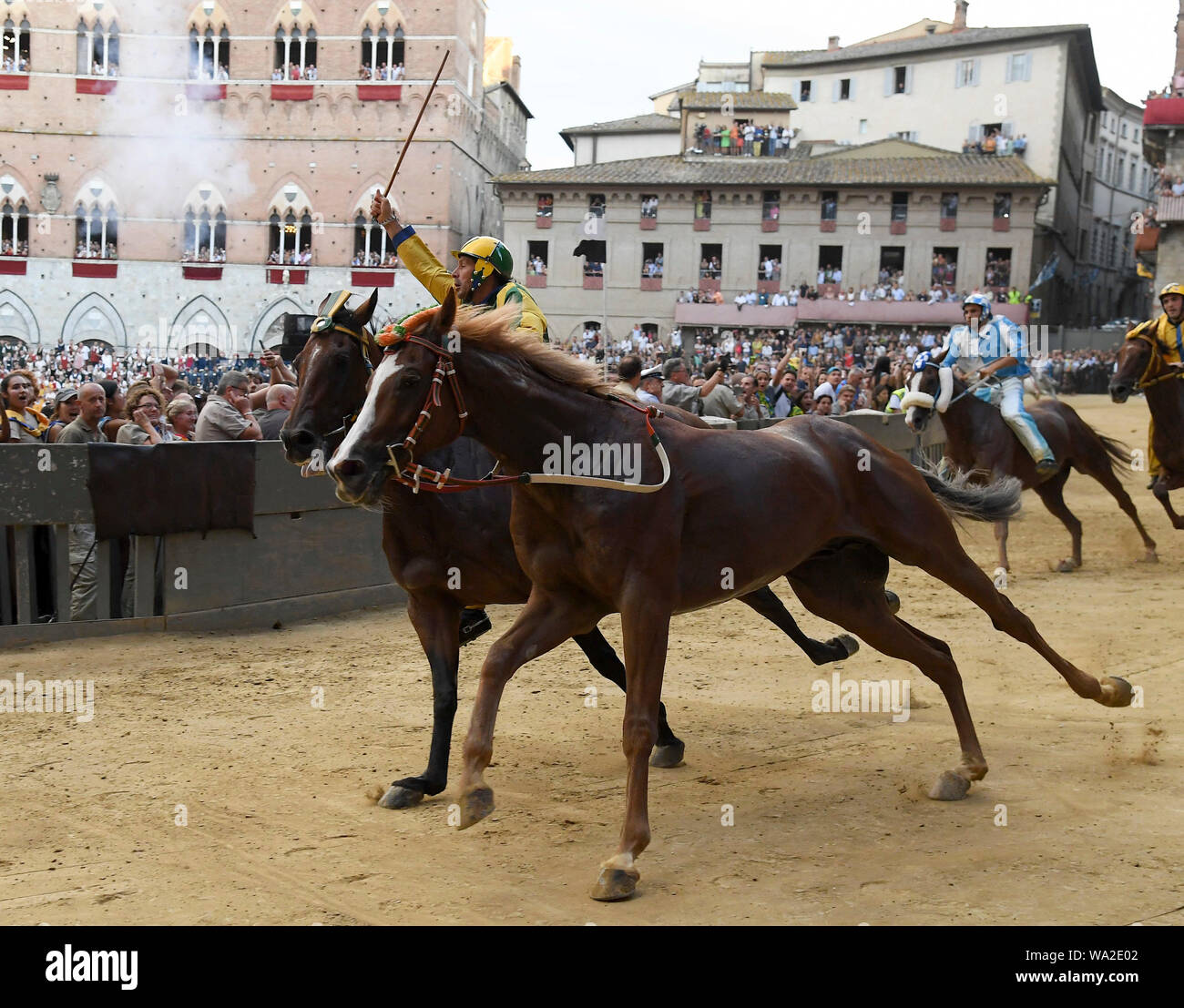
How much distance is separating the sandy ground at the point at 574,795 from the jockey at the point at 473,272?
2.49m

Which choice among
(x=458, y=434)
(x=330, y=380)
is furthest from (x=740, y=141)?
(x=458, y=434)

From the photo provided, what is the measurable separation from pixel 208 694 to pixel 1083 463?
33.6 feet

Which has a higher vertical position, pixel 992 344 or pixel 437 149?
pixel 437 149

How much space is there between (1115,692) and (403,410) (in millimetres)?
4241

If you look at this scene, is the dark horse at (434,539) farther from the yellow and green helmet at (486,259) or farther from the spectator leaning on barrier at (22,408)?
the spectator leaning on barrier at (22,408)

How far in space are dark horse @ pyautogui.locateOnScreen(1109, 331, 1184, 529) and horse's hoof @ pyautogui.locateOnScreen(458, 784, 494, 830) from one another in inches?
408

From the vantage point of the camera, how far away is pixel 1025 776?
245 inches

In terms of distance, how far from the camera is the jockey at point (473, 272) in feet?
21.0

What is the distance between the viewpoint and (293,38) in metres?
50.9

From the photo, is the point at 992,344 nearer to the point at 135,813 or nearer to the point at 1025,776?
the point at 1025,776

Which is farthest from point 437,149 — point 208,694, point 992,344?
point 208,694

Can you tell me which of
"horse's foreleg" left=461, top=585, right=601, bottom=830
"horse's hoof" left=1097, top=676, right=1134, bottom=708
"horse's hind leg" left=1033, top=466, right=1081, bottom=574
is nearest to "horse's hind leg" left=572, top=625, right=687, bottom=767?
"horse's foreleg" left=461, top=585, right=601, bottom=830

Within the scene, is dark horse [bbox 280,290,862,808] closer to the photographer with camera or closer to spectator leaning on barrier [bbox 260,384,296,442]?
spectator leaning on barrier [bbox 260,384,296,442]

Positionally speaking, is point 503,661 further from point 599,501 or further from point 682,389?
point 682,389
